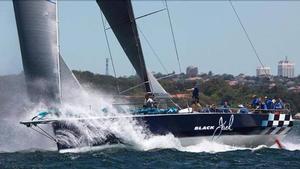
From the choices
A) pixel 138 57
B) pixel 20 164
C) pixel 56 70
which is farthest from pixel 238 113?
pixel 20 164

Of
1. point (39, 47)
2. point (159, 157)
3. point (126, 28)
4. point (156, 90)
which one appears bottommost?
point (159, 157)

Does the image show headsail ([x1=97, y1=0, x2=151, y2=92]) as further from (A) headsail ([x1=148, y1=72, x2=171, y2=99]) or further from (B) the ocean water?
(B) the ocean water

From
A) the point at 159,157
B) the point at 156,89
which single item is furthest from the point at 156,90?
the point at 159,157

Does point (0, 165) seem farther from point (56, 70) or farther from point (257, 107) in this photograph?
point (257, 107)

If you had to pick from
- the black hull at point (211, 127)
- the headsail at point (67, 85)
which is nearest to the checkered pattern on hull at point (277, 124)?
the black hull at point (211, 127)

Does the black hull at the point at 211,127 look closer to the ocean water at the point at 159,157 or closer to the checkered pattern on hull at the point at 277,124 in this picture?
the checkered pattern on hull at the point at 277,124

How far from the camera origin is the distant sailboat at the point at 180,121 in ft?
70.2

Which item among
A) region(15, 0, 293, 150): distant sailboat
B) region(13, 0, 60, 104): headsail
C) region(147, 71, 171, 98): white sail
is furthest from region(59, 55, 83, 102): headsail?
region(147, 71, 171, 98): white sail

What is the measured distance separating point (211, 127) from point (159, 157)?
130 inches

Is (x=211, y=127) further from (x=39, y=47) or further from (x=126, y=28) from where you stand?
(x=39, y=47)

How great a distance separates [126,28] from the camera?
23.1m

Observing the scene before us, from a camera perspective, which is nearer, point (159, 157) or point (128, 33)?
point (159, 157)

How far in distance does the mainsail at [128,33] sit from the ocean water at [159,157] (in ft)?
8.38

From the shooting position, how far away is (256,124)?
23312mm
